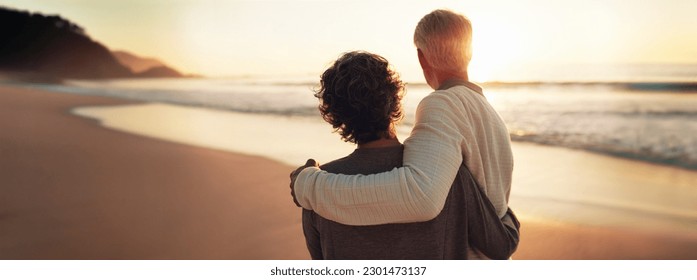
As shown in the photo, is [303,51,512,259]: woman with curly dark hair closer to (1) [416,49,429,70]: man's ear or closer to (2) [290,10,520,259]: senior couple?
(2) [290,10,520,259]: senior couple

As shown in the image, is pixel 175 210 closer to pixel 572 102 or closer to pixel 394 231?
pixel 394 231

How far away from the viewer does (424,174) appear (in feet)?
4.81

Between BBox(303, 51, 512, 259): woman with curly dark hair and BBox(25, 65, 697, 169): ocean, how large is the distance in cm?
410

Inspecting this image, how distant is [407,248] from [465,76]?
456 mm

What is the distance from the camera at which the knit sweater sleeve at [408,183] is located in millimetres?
1474

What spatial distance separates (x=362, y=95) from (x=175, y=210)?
102 inches

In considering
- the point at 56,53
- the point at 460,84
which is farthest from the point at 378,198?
the point at 56,53

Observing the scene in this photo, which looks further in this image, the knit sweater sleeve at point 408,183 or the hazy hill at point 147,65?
the hazy hill at point 147,65

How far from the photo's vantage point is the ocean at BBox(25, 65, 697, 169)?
19.6 feet

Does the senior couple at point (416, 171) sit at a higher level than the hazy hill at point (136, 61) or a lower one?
lower

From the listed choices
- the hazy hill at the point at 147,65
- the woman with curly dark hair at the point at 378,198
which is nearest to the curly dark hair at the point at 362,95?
the woman with curly dark hair at the point at 378,198

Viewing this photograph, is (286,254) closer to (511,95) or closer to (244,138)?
(244,138)

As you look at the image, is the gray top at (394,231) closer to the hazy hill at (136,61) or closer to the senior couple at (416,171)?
the senior couple at (416,171)

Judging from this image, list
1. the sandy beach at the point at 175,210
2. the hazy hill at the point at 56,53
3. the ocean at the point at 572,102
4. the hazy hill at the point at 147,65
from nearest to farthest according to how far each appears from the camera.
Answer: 1. the sandy beach at the point at 175,210
2. the ocean at the point at 572,102
3. the hazy hill at the point at 56,53
4. the hazy hill at the point at 147,65
